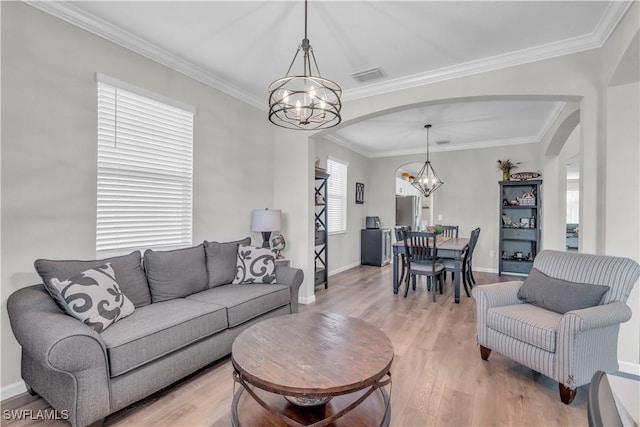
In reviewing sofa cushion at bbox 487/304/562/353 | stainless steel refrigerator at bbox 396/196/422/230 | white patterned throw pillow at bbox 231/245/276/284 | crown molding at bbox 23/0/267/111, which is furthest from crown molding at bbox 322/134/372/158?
sofa cushion at bbox 487/304/562/353

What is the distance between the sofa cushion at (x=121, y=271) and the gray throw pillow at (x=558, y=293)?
312 centimetres

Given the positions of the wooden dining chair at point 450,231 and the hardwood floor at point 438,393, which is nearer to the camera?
the hardwood floor at point 438,393

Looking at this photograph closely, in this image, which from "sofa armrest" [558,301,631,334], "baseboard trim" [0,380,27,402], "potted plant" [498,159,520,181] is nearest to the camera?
"sofa armrest" [558,301,631,334]

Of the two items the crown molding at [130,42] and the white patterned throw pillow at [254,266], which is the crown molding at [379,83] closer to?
the crown molding at [130,42]

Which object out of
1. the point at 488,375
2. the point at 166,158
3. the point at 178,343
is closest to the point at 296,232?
the point at 166,158

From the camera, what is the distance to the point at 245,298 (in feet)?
8.76

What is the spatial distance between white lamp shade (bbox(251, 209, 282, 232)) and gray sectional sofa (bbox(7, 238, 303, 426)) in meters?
0.74

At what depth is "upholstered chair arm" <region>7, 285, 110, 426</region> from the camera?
1509 mm

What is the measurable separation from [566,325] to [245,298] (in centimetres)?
233

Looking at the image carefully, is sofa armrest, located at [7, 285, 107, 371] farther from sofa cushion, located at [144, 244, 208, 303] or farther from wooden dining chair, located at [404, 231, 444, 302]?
wooden dining chair, located at [404, 231, 444, 302]

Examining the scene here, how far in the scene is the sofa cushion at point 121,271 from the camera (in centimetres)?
199

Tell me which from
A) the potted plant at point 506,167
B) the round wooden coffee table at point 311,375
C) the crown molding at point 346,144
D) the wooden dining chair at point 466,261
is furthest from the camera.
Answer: the potted plant at point 506,167

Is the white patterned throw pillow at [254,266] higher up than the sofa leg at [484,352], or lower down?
higher up

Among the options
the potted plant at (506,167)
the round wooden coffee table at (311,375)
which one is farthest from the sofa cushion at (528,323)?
the potted plant at (506,167)
